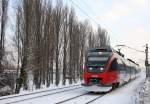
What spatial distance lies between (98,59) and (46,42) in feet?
48.0

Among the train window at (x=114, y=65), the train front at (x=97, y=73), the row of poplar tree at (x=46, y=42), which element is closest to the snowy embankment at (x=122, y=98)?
the train front at (x=97, y=73)

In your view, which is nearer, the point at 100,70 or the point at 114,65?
the point at 100,70

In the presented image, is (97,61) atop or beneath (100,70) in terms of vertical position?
atop

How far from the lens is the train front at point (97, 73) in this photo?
2541 centimetres

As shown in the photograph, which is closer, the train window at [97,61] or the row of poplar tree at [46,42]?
the train window at [97,61]

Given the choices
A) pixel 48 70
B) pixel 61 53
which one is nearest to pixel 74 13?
pixel 61 53

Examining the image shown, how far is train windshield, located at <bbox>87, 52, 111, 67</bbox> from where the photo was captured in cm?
2588

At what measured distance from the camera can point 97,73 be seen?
25.5 meters

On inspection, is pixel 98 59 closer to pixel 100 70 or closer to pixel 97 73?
pixel 100 70

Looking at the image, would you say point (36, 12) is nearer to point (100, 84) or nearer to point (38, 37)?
point (38, 37)

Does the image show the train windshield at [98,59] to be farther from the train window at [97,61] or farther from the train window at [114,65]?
the train window at [114,65]

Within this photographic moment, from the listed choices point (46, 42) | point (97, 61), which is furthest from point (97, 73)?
point (46, 42)

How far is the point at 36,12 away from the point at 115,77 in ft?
41.5

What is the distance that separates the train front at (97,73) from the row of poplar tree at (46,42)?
709 cm
